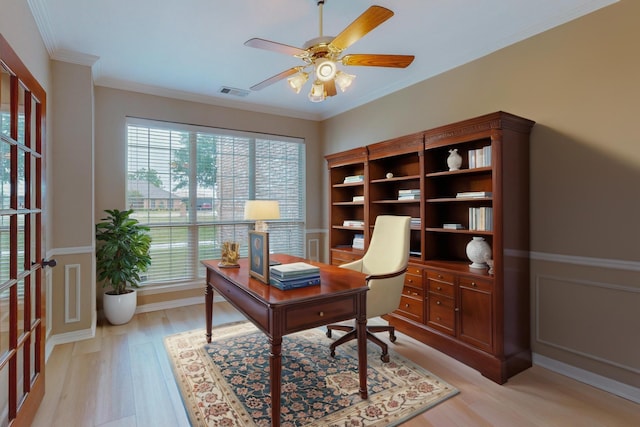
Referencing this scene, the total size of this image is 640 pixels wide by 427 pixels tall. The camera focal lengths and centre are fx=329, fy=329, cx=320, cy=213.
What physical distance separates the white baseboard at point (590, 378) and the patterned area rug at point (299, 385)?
927mm

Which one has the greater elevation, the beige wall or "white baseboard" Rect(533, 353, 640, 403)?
the beige wall

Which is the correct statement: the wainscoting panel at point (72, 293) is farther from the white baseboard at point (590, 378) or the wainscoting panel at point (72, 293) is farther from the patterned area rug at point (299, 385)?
the white baseboard at point (590, 378)

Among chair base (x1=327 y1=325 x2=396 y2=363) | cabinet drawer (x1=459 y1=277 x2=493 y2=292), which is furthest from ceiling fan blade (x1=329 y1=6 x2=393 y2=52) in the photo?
chair base (x1=327 y1=325 x2=396 y2=363)

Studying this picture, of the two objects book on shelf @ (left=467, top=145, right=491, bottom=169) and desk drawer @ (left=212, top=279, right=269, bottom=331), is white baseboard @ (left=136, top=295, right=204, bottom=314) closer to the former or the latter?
desk drawer @ (left=212, top=279, right=269, bottom=331)

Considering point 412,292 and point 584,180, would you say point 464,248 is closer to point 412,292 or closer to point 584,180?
point 412,292

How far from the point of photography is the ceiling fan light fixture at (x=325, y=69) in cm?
219

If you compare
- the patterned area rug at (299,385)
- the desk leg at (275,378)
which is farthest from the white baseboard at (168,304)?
the desk leg at (275,378)

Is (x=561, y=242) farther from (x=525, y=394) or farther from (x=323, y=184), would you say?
(x=323, y=184)

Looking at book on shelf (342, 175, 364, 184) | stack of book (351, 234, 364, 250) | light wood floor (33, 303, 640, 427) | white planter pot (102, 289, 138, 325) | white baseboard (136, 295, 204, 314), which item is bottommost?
light wood floor (33, 303, 640, 427)

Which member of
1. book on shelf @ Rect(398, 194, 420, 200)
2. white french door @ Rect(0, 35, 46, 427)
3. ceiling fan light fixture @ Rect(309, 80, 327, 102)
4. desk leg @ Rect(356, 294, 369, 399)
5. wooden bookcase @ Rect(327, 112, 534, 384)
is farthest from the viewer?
book on shelf @ Rect(398, 194, 420, 200)

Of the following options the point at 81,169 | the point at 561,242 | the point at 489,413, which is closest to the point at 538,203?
the point at 561,242

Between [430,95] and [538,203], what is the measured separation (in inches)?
63.1

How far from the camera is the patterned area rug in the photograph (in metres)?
1.99

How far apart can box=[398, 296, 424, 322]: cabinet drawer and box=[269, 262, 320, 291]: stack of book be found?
1.42 m
